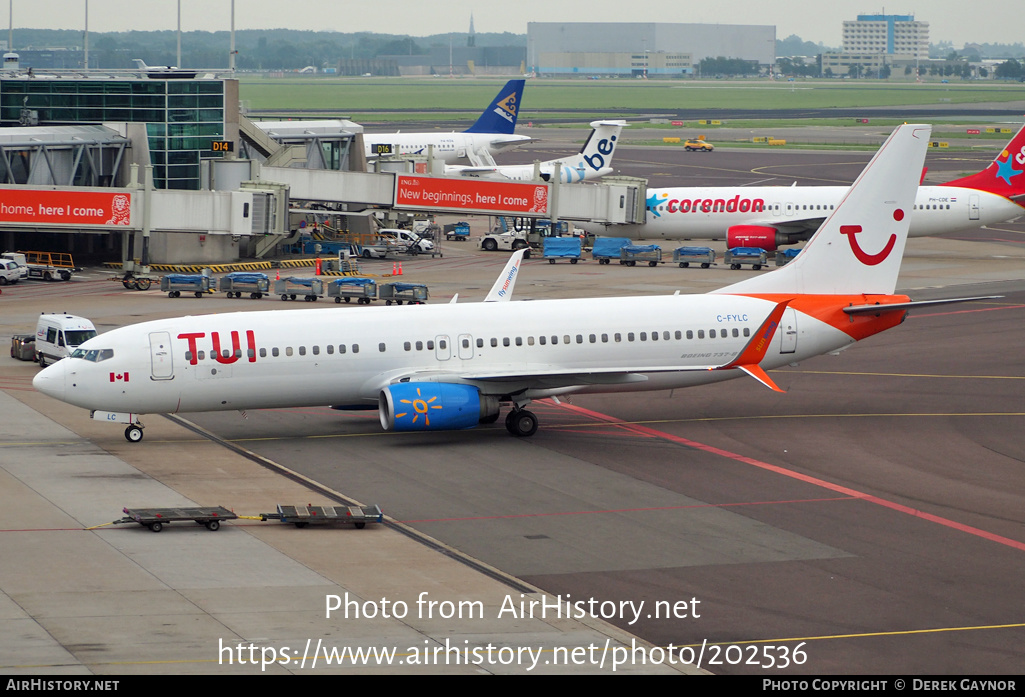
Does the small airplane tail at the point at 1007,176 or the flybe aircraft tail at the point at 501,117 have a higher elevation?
the flybe aircraft tail at the point at 501,117

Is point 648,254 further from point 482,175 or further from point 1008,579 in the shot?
point 1008,579

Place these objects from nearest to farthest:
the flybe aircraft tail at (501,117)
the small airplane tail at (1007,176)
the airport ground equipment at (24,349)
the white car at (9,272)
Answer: the airport ground equipment at (24,349), the white car at (9,272), the small airplane tail at (1007,176), the flybe aircraft tail at (501,117)

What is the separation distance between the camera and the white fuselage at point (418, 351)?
1602 inches

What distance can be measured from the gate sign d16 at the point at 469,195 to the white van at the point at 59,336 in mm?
39891

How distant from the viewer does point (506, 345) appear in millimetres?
43344

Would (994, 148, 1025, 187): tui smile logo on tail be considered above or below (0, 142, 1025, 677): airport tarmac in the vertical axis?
above

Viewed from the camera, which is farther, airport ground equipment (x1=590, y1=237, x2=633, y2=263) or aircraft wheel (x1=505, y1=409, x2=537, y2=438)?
airport ground equipment (x1=590, y1=237, x2=633, y2=263)

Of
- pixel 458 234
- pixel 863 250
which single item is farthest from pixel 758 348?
pixel 458 234

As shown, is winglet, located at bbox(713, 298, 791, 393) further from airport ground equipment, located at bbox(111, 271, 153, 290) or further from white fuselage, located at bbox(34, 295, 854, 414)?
airport ground equipment, located at bbox(111, 271, 153, 290)

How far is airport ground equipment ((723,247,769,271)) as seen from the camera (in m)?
85.1

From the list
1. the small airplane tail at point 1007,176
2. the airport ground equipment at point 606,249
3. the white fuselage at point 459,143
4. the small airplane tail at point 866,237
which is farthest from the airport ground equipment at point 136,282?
the white fuselage at point 459,143

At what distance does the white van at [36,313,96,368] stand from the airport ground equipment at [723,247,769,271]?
150 ft

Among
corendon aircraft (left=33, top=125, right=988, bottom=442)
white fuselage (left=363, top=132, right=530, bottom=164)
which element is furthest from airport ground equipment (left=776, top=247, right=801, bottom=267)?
white fuselage (left=363, top=132, right=530, bottom=164)

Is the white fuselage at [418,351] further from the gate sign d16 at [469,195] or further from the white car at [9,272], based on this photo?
the gate sign d16 at [469,195]
